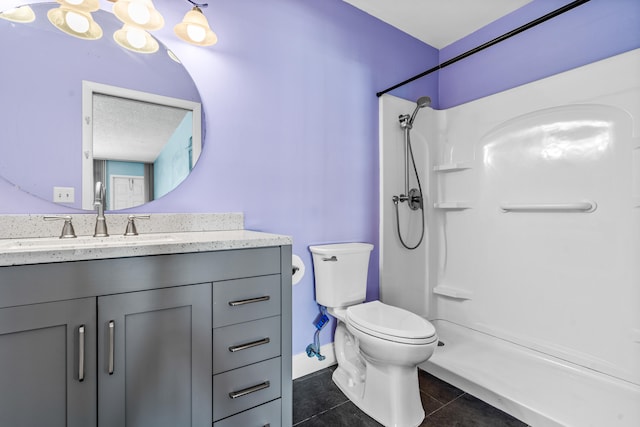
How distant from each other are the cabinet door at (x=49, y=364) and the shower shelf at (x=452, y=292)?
7.61 ft

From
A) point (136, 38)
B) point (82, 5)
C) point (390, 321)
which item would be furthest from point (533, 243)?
point (82, 5)

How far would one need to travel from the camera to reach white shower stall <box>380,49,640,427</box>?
1.67 m

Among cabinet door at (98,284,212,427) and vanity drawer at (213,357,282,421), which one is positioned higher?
cabinet door at (98,284,212,427)

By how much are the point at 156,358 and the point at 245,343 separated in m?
0.30

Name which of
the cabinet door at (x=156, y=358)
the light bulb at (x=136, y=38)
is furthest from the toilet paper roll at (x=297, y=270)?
the light bulb at (x=136, y=38)

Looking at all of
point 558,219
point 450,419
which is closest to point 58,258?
point 450,419

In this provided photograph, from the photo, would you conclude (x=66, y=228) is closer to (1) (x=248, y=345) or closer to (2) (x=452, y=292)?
(1) (x=248, y=345)

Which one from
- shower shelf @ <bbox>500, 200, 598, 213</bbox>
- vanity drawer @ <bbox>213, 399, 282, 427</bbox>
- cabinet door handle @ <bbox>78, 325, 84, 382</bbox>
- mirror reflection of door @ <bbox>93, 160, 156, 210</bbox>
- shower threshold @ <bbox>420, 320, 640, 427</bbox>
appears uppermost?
mirror reflection of door @ <bbox>93, 160, 156, 210</bbox>

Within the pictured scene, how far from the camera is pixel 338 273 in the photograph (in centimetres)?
184

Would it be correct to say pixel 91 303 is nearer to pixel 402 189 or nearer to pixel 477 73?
pixel 402 189

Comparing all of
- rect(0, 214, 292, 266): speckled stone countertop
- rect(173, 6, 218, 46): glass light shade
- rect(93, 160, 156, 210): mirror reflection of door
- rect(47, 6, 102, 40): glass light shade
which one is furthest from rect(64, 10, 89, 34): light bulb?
rect(0, 214, 292, 266): speckled stone countertop

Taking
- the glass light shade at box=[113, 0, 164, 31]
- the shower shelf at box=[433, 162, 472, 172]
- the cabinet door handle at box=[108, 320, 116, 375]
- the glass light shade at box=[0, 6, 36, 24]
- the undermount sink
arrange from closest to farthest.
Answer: the cabinet door handle at box=[108, 320, 116, 375] < the undermount sink < the glass light shade at box=[0, 6, 36, 24] < the glass light shade at box=[113, 0, 164, 31] < the shower shelf at box=[433, 162, 472, 172]

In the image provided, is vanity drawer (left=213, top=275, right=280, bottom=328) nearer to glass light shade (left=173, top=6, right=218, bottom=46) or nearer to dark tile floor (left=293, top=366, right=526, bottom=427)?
dark tile floor (left=293, top=366, right=526, bottom=427)

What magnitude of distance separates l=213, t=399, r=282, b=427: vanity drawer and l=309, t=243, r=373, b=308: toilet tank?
2.35 feet
